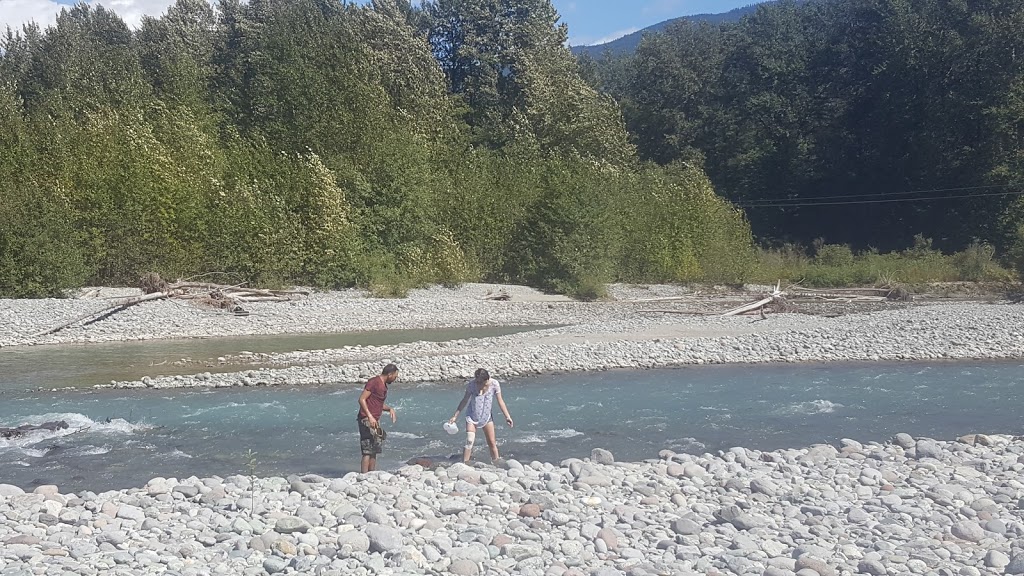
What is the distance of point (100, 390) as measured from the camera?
762 inches

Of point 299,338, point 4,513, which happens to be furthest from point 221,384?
point 4,513

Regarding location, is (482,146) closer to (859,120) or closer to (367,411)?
(859,120)

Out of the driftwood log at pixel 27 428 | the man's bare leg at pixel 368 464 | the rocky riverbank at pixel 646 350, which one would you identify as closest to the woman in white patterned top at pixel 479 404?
the man's bare leg at pixel 368 464

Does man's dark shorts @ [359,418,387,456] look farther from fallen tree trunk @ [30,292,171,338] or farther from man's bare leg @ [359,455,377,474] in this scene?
fallen tree trunk @ [30,292,171,338]

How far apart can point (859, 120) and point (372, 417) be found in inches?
2229

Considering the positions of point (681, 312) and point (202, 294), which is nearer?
point (202, 294)

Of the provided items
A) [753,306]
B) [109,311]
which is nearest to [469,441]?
[109,311]

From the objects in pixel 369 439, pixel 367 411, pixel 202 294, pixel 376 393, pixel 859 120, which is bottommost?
pixel 369 439

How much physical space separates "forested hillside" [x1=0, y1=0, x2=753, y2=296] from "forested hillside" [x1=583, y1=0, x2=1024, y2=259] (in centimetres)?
1041

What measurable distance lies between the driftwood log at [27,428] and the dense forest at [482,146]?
18432 mm

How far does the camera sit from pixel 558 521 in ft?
Result: 31.3

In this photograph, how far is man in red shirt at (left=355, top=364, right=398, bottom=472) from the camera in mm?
11844

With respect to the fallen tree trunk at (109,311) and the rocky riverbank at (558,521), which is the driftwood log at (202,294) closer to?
the fallen tree trunk at (109,311)

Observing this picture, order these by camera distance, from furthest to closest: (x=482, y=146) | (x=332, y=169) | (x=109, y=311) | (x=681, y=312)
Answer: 1. (x=482, y=146)
2. (x=332, y=169)
3. (x=681, y=312)
4. (x=109, y=311)
